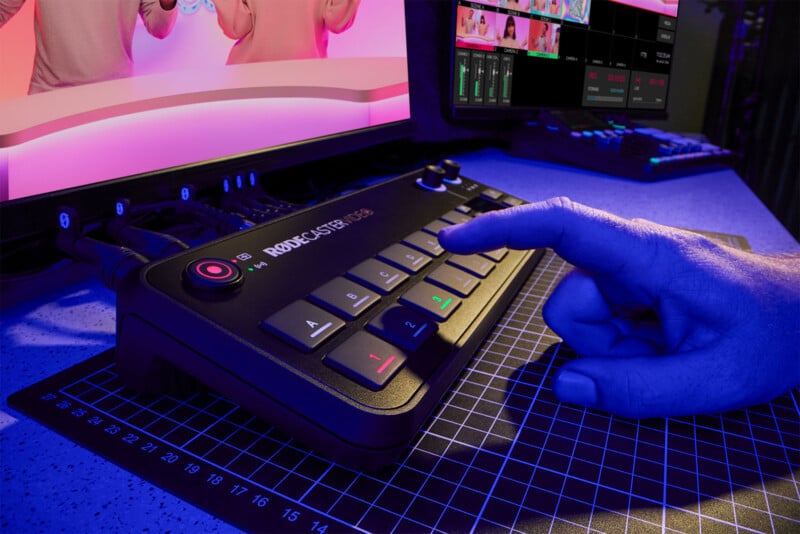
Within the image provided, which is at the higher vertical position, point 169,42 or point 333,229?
point 169,42

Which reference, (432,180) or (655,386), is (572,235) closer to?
(655,386)

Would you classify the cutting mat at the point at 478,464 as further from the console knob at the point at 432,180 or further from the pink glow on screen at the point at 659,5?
the pink glow on screen at the point at 659,5

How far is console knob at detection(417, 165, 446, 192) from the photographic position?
2.19 ft

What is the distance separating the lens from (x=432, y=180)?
67cm

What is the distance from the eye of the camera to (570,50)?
1.21 metres

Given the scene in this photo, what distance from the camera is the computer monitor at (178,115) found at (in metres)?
0.44

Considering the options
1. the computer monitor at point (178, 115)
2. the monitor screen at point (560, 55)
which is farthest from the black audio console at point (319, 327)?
the monitor screen at point (560, 55)

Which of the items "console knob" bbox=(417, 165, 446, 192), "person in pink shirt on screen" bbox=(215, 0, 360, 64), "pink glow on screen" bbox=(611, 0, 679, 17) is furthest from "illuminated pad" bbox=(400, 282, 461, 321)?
"pink glow on screen" bbox=(611, 0, 679, 17)

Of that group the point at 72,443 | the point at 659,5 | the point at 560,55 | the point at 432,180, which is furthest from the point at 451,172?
the point at 659,5

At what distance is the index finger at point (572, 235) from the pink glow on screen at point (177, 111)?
33 centimetres

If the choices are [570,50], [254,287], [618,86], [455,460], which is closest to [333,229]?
[254,287]

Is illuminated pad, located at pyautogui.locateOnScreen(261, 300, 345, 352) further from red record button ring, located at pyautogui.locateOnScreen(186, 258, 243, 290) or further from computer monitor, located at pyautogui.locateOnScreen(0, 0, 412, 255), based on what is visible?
computer monitor, located at pyautogui.locateOnScreen(0, 0, 412, 255)

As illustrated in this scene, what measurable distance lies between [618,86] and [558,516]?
1320mm

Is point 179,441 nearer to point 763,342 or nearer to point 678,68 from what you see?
point 763,342
